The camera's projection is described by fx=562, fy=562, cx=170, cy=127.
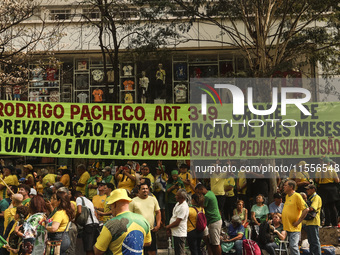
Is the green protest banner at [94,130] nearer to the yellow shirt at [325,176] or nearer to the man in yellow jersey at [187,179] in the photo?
the man in yellow jersey at [187,179]

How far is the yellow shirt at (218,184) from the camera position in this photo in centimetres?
1465

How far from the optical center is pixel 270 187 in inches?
599

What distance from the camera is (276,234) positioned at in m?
11.9

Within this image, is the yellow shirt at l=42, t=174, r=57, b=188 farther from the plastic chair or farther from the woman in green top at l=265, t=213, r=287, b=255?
the plastic chair

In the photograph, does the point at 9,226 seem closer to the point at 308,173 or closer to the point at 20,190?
the point at 20,190

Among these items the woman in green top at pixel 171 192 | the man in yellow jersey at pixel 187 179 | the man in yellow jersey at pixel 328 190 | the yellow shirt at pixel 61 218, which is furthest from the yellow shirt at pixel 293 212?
the yellow shirt at pixel 61 218

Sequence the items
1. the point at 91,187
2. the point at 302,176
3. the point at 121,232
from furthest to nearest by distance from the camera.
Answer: the point at 302,176, the point at 91,187, the point at 121,232

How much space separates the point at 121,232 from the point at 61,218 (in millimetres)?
3102

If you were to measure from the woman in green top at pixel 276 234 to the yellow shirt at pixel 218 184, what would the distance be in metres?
2.77

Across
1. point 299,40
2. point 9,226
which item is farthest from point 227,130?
point 299,40

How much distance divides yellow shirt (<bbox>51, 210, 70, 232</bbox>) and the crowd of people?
0.05ft

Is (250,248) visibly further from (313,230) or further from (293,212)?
(313,230)

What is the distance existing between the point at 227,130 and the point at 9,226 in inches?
218

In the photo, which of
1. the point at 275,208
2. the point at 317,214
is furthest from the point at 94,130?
the point at 317,214
